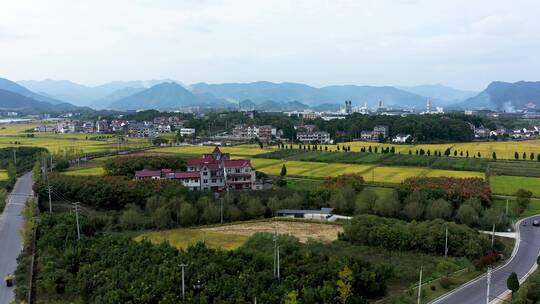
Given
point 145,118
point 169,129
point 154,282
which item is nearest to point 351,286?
point 154,282

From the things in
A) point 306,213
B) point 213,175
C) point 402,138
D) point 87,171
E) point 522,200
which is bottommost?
point 306,213

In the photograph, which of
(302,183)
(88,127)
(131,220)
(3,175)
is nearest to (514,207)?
(302,183)

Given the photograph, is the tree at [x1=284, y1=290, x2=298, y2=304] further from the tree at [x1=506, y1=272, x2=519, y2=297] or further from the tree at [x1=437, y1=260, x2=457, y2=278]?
the tree at [x1=506, y1=272, x2=519, y2=297]

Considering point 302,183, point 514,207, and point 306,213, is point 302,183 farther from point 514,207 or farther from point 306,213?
point 514,207

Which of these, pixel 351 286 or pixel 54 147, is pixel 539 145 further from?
pixel 54 147

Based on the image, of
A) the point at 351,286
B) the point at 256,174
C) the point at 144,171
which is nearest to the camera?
the point at 351,286

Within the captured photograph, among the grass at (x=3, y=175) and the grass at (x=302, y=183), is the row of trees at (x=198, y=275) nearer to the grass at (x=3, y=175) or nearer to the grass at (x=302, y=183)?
the grass at (x=302, y=183)
